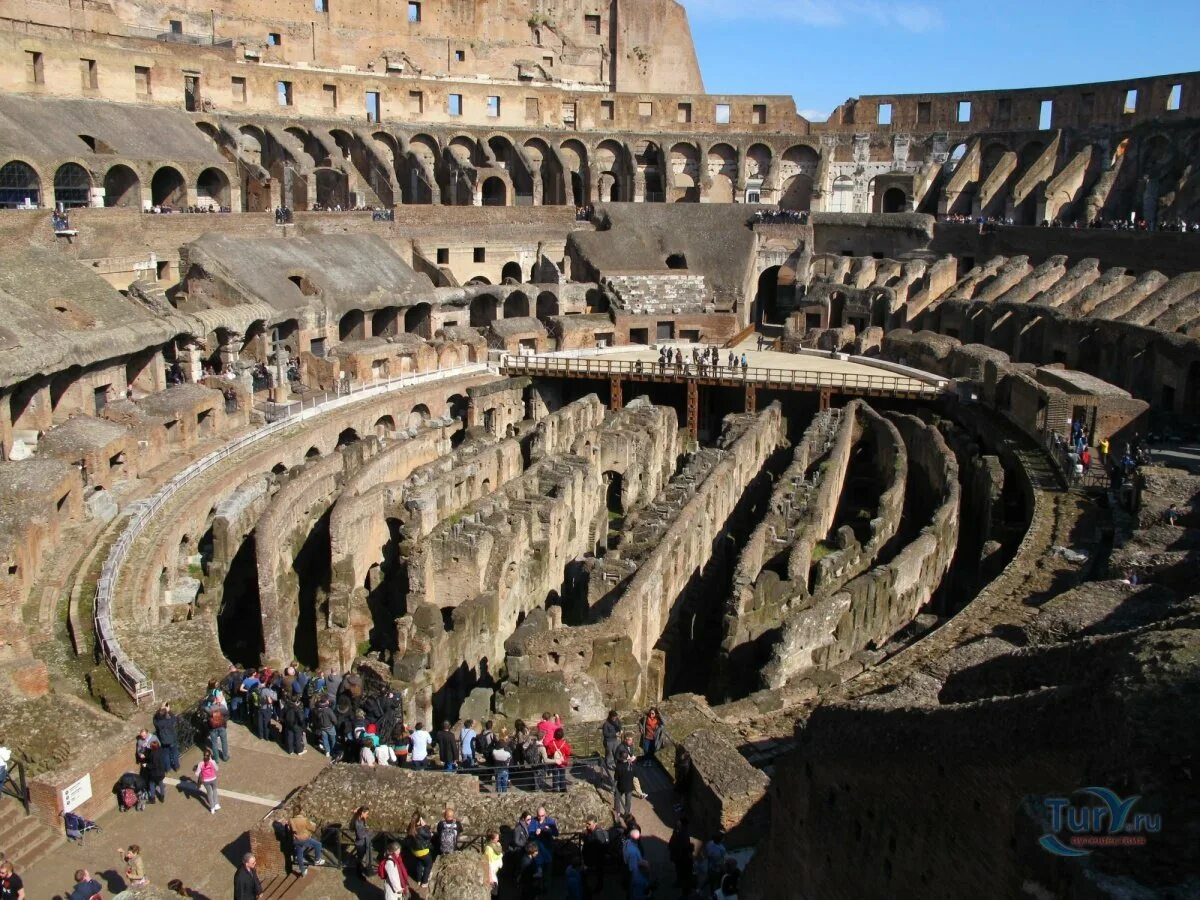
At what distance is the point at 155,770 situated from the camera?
33.4 feet

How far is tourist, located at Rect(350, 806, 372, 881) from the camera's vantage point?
9156mm

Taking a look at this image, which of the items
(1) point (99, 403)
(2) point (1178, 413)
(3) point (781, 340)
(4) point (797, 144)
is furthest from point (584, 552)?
(4) point (797, 144)

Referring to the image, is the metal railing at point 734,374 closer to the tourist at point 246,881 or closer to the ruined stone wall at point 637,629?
the ruined stone wall at point 637,629

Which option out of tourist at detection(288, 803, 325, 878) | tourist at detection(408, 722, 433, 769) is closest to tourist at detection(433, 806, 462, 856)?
tourist at detection(288, 803, 325, 878)

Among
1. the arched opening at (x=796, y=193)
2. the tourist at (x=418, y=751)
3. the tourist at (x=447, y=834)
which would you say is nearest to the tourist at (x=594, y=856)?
the tourist at (x=447, y=834)

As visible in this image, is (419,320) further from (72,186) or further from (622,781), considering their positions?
(622,781)

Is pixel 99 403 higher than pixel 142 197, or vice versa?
pixel 142 197

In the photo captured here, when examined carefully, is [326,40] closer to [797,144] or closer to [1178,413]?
[797,144]

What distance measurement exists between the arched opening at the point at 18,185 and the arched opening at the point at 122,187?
3.25 metres

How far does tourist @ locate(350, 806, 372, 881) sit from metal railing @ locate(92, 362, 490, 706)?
3.72 metres

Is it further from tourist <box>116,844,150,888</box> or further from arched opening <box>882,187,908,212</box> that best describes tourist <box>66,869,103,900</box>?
arched opening <box>882,187,908,212</box>

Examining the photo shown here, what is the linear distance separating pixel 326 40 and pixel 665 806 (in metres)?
42.5

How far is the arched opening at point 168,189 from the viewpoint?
1412 inches

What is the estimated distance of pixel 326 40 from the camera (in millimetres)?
45750
